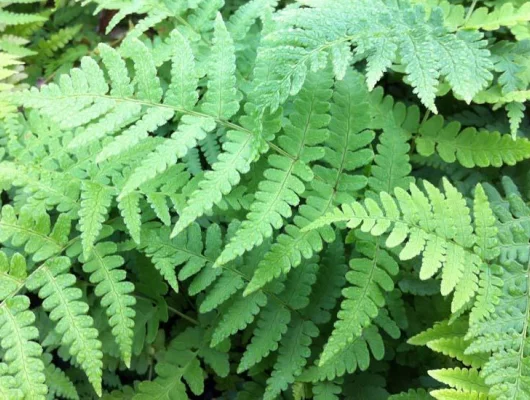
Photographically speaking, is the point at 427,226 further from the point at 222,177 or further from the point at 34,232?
the point at 34,232

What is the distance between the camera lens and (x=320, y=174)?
6.61ft

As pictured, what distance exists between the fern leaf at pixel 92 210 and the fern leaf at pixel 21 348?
1.05ft

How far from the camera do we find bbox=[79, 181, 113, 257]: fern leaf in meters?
1.80

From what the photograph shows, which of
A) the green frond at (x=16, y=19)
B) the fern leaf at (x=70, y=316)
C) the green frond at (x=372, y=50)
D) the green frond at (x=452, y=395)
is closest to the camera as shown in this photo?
the green frond at (x=452, y=395)

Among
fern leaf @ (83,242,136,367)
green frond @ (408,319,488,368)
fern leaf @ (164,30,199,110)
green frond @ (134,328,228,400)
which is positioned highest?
fern leaf @ (164,30,199,110)

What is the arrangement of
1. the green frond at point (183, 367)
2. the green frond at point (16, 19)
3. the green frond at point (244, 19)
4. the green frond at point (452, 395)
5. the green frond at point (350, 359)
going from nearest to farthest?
the green frond at point (452, 395) < the green frond at point (350, 359) < the green frond at point (183, 367) < the green frond at point (244, 19) < the green frond at point (16, 19)

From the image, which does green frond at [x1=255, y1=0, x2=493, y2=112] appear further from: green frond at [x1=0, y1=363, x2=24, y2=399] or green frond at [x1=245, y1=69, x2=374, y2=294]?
green frond at [x1=0, y1=363, x2=24, y2=399]

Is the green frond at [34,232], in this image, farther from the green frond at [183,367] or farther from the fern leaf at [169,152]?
the green frond at [183,367]

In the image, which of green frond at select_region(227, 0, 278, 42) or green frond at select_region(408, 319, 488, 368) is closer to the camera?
green frond at select_region(408, 319, 488, 368)

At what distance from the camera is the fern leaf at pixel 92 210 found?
180cm

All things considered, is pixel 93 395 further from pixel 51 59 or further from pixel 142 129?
pixel 51 59

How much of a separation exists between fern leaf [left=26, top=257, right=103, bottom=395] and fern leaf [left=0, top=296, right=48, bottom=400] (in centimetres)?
8

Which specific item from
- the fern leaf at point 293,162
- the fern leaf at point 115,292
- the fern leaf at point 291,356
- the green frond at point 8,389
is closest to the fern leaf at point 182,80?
the fern leaf at point 293,162

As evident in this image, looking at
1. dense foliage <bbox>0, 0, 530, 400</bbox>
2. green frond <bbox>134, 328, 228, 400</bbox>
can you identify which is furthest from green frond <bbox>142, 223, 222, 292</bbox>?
green frond <bbox>134, 328, 228, 400</bbox>
